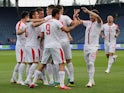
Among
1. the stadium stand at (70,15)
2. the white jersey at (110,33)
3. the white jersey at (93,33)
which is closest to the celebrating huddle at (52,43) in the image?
the white jersey at (93,33)

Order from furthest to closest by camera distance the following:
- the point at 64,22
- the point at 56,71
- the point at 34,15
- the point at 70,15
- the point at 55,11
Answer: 1. the point at 70,15
2. the point at 56,71
3. the point at 64,22
4. the point at 34,15
5. the point at 55,11

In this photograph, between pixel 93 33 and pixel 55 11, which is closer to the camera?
pixel 55 11

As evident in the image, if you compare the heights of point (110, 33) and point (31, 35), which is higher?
point (31, 35)

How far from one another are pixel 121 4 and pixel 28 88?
47251 millimetres

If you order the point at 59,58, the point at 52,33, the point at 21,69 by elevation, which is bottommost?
the point at 21,69

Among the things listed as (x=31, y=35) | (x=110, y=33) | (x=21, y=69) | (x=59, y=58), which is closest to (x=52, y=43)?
(x=59, y=58)

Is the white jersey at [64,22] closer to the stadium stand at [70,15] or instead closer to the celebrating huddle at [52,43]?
the celebrating huddle at [52,43]

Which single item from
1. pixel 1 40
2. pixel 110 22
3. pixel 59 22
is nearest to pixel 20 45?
pixel 59 22

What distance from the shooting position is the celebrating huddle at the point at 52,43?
497 inches

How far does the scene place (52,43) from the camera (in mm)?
12625

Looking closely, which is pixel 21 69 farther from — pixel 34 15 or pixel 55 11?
pixel 55 11

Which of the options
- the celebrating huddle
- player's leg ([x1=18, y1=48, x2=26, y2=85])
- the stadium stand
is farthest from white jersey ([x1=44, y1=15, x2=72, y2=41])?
the stadium stand

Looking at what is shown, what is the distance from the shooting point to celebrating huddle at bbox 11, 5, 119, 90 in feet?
41.4

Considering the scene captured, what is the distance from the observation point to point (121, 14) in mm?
57688
